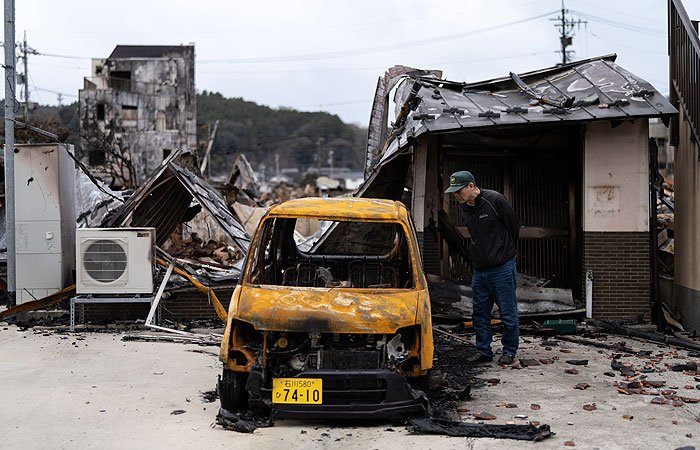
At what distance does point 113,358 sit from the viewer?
959cm

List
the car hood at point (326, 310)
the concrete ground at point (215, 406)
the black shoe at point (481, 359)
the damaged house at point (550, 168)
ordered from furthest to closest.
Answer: the damaged house at point (550, 168) → the black shoe at point (481, 359) → the car hood at point (326, 310) → the concrete ground at point (215, 406)

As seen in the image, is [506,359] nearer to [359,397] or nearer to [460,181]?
[460,181]

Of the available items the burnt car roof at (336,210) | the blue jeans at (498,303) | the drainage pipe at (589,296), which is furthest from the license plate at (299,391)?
the drainage pipe at (589,296)

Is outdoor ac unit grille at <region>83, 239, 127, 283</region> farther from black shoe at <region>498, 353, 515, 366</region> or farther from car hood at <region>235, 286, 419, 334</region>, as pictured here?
black shoe at <region>498, 353, 515, 366</region>

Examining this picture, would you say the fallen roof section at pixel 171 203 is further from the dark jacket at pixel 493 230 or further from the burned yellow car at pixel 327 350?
the burned yellow car at pixel 327 350

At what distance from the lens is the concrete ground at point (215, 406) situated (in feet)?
19.7

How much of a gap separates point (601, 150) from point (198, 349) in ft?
20.9

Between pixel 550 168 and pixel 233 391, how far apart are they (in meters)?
7.90

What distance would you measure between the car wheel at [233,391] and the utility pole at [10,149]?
7191mm

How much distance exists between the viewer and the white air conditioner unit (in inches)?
462

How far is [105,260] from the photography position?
11.8 metres

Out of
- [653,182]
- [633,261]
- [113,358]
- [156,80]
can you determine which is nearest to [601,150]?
[653,182]

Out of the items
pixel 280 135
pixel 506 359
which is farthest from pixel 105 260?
pixel 280 135

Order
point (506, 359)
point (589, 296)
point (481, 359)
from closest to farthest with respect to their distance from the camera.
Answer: point (506, 359)
point (481, 359)
point (589, 296)
